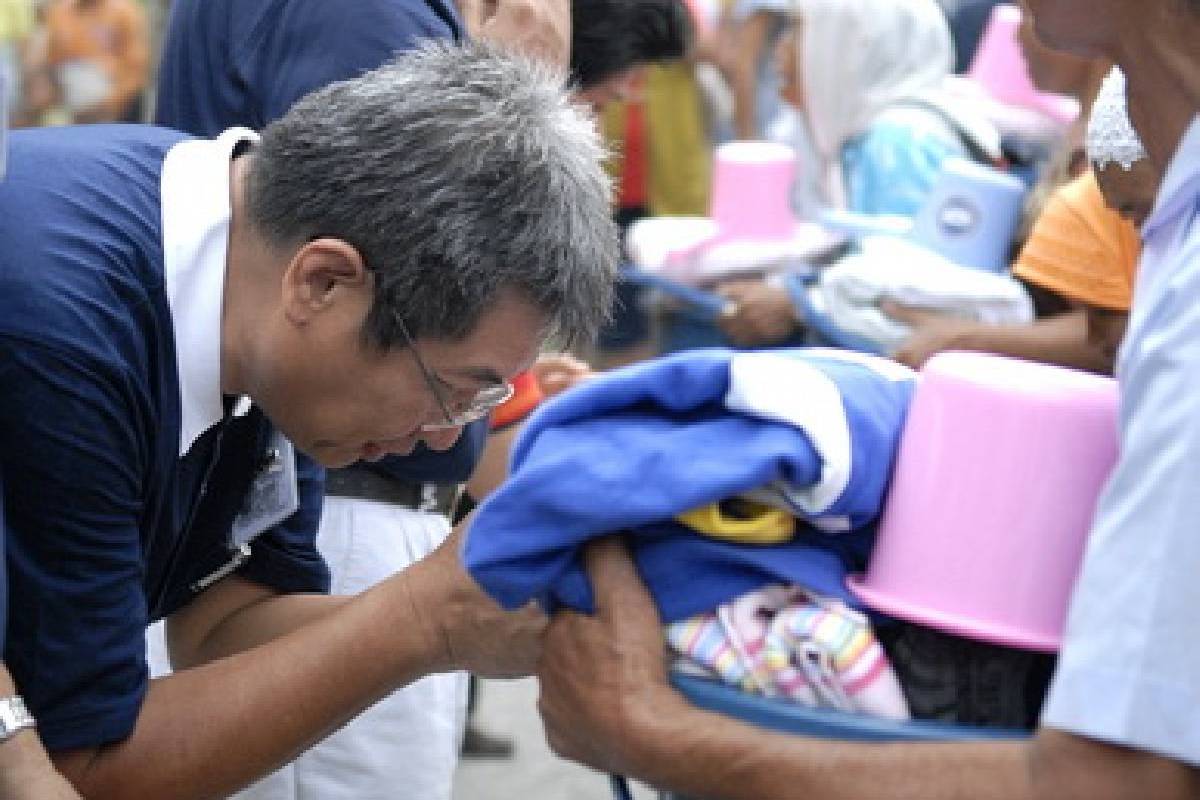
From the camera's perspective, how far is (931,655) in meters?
1.53

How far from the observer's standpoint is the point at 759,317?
4.05 m

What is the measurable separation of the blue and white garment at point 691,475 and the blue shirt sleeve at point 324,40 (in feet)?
2.93

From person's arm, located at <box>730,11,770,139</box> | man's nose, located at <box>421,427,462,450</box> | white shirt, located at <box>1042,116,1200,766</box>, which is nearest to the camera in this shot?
white shirt, located at <box>1042,116,1200,766</box>

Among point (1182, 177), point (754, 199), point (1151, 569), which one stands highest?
point (1182, 177)

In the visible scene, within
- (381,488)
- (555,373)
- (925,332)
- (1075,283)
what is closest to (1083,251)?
(1075,283)

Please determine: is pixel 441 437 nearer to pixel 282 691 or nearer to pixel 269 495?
pixel 269 495

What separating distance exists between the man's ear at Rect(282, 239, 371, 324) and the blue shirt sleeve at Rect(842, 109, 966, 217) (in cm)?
263

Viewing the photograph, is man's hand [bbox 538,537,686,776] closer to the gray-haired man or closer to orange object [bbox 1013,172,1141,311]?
the gray-haired man

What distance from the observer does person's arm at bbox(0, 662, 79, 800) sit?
5.56ft

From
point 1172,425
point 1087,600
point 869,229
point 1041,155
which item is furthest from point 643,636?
point 1041,155

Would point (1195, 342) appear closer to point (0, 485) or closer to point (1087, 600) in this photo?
point (1087, 600)

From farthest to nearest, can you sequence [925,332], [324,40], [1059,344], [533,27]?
[925,332]
[1059,344]
[533,27]
[324,40]

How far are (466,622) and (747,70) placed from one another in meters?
5.25

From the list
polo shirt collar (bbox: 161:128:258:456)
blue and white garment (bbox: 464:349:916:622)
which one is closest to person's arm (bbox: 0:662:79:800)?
polo shirt collar (bbox: 161:128:258:456)
